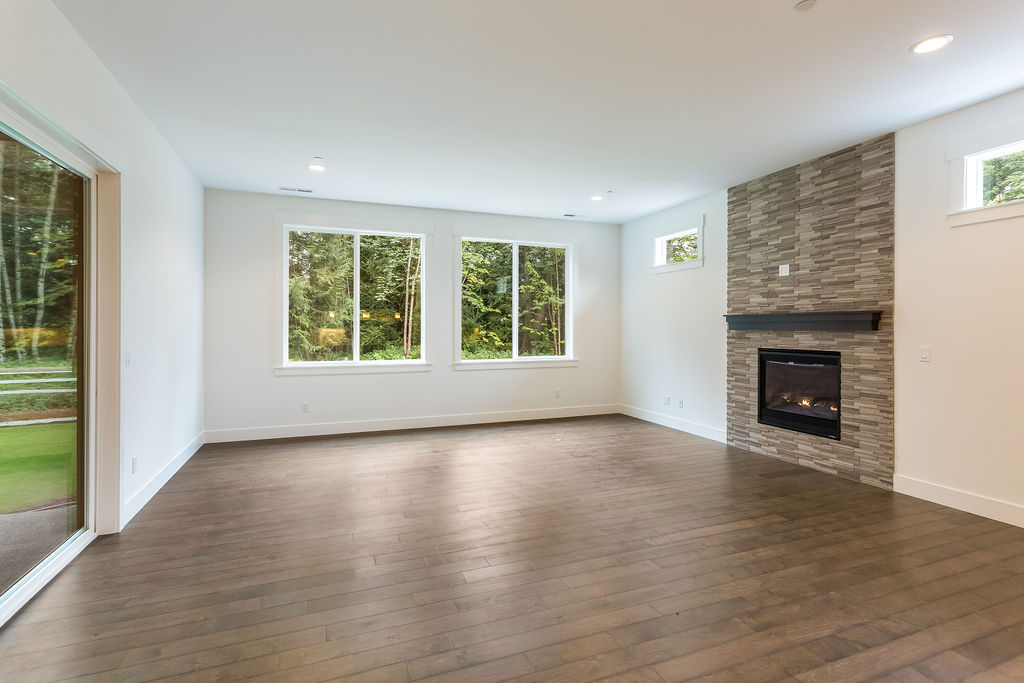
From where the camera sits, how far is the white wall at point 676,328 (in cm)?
577

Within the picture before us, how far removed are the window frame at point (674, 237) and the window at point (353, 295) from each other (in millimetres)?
3160

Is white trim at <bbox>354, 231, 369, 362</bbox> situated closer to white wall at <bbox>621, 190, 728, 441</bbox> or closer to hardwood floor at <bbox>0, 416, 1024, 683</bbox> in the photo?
hardwood floor at <bbox>0, 416, 1024, 683</bbox>

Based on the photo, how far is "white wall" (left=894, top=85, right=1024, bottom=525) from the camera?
334cm

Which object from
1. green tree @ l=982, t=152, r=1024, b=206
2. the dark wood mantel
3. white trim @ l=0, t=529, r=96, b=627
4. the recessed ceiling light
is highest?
the recessed ceiling light

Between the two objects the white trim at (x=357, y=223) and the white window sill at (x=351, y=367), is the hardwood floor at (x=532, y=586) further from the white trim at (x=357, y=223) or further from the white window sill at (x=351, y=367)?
the white trim at (x=357, y=223)

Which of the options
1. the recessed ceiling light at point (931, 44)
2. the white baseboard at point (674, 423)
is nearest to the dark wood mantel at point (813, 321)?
the white baseboard at point (674, 423)

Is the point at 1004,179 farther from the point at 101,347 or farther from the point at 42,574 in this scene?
the point at 42,574

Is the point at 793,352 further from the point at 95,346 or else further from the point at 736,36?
the point at 95,346

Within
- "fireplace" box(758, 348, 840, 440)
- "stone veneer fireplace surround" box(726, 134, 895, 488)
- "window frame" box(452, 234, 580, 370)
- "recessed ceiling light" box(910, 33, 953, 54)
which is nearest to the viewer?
"recessed ceiling light" box(910, 33, 953, 54)

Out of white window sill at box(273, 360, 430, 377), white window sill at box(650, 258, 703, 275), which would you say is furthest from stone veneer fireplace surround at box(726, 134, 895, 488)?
white window sill at box(273, 360, 430, 377)

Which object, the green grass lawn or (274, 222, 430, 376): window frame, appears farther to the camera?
(274, 222, 430, 376): window frame

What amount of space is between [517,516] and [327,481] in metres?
1.79

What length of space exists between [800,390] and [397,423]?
14.9 feet

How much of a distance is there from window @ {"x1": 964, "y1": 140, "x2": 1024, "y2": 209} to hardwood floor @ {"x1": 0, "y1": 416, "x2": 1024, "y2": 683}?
2208mm
